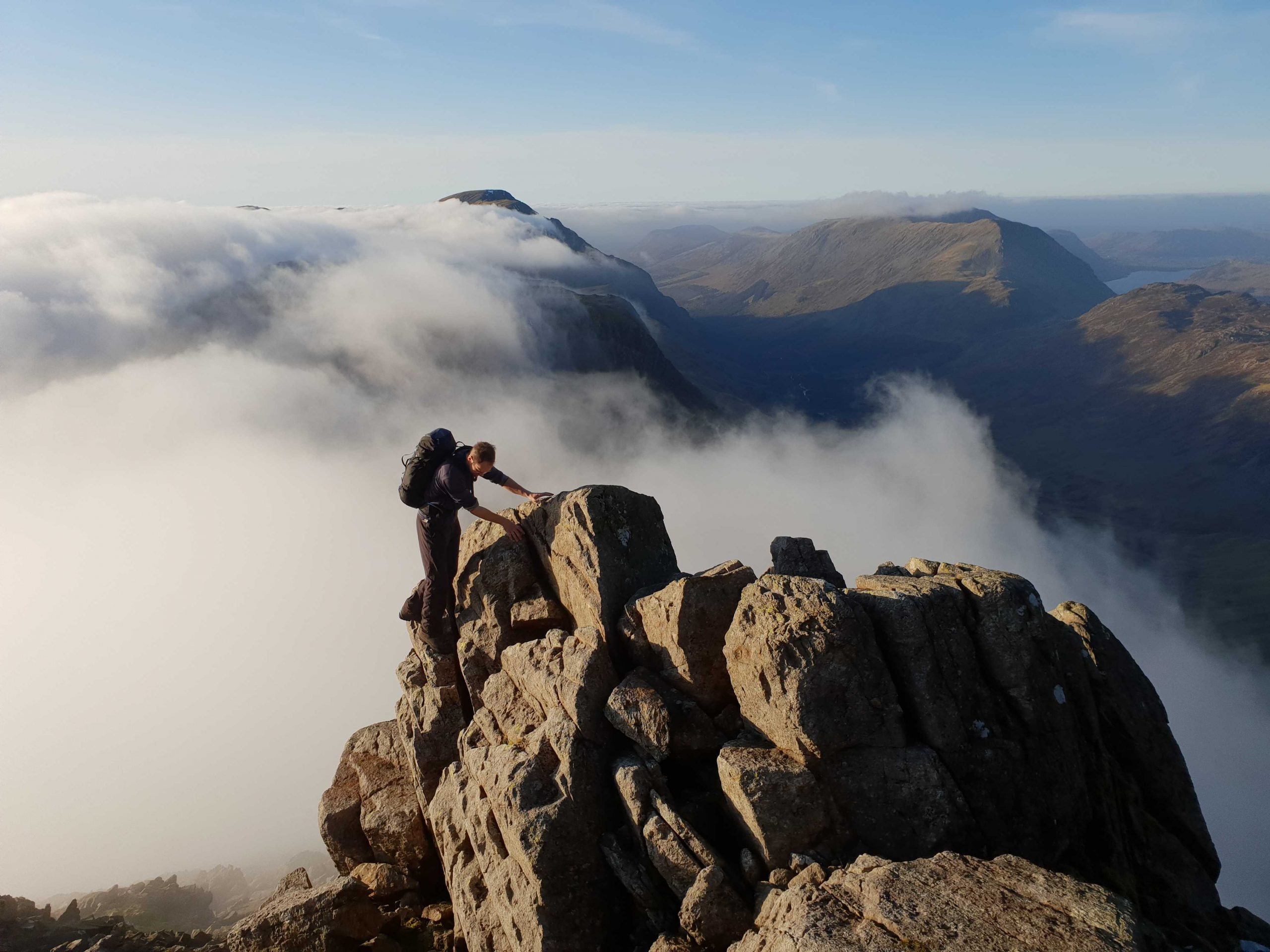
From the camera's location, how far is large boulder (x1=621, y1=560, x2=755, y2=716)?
64.1 feet

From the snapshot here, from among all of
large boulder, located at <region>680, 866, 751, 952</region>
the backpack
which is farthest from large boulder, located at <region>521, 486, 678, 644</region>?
large boulder, located at <region>680, 866, 751, 952</region>

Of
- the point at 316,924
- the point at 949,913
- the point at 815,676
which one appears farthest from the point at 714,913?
the point at 316,924

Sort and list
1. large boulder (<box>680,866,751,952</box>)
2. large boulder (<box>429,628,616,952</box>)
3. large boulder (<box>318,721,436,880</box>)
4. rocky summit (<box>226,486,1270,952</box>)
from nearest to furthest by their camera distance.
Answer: rocky summit (<box>226,486,1270,952</box>), large boulder (<box>680,866,751,952</box>), large boulder (<box>429,628,616,952</box>), large boulder (<box>318,721,436,880</box>)

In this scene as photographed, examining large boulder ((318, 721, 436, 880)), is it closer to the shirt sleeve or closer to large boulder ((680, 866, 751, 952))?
the shirt sleeve

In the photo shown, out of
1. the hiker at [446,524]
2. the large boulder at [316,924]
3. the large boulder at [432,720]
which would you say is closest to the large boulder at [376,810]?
the large boulder at [432,720]

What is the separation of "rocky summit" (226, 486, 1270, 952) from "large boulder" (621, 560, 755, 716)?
7cm

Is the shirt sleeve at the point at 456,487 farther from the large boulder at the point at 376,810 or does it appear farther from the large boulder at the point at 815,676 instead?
the large boulder at the point at 376,810

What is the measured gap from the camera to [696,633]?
1962 centimetres

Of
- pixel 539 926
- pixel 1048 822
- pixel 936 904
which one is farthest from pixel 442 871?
pixel 1048 822

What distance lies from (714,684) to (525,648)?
6175mm

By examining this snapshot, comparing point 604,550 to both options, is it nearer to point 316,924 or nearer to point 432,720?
point 432,720

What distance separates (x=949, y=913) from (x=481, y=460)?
16.0 metres

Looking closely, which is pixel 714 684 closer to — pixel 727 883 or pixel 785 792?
pixel 785 792

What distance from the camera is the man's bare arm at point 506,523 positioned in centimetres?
2320
